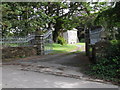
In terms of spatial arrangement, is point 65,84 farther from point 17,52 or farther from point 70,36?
point 70,36

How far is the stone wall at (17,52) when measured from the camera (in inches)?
351

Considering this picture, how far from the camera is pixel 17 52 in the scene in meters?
9.66

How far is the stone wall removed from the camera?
29.3 feet

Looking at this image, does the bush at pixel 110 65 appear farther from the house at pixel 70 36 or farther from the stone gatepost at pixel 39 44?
the house at pixel 70 36

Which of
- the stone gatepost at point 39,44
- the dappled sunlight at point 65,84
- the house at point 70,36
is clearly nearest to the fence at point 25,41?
the stone gatepost at point 39,44

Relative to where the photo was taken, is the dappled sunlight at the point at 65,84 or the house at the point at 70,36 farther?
the house at the point at 70,36

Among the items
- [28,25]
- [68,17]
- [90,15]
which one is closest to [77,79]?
[28,25]

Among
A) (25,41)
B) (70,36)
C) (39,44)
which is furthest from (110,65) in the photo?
(70,36)

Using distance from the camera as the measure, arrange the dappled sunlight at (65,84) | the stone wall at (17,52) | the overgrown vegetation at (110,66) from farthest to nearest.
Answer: the stone wall at (17,52) → the overgrown vegetation at (110,66) → the dappled sunlight at (65,84)

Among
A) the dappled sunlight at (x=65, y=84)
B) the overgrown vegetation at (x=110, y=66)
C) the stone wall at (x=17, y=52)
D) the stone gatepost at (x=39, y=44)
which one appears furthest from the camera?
the stone gatepost at (x=39, y=44)

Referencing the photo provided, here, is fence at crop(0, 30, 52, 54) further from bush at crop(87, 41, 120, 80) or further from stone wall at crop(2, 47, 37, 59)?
bush at crop(87, 41, 120, 80)

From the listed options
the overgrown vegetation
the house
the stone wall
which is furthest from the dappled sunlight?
the house

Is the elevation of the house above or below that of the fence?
above

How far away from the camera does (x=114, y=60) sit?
5.28 metres
